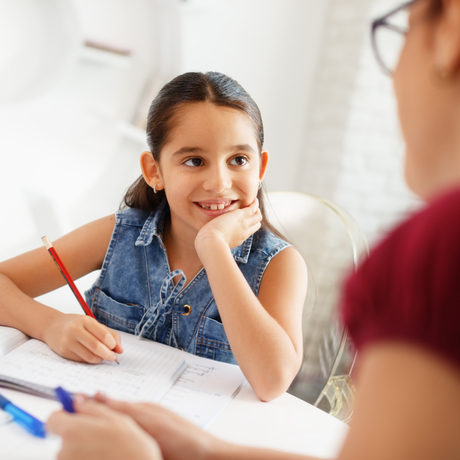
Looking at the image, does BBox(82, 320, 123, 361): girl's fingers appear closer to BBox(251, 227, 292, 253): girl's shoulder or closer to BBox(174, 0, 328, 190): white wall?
BBox(251, 227, 292, 253): girl's shoulder

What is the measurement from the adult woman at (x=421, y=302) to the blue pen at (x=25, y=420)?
35 cm

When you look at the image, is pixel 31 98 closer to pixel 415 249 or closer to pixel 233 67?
pixel 233 67

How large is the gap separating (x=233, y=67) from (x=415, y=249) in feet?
5.47

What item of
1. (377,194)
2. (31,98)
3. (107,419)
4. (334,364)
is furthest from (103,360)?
(377,194)

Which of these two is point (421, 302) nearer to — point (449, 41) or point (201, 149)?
point (449, 41)

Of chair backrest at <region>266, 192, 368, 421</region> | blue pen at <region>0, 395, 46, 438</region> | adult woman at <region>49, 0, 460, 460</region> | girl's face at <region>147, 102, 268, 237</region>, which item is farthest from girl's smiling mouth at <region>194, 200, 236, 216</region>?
adult woman at <region>49, 0, 460, 460</region>

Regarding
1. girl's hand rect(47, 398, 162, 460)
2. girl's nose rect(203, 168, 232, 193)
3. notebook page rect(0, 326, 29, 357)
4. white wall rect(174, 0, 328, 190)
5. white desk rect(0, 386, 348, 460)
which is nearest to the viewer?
girl's hand rect(47, 398, 162, 460)

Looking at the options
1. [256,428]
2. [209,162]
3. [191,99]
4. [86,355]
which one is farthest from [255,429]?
[191,99]

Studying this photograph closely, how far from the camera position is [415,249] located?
0.75ft

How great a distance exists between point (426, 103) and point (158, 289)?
0.71 meters

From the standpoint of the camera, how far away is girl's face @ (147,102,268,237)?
2.75ft

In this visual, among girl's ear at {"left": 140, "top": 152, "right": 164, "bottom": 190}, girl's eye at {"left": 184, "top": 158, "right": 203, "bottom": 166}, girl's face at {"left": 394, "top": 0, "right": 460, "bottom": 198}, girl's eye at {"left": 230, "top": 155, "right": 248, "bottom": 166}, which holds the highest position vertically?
girl's face at {"left": 394, "top": 0, "right": 460, "bottom": 198}

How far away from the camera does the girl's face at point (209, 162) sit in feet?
2.75

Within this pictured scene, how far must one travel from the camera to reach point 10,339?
697 mm
